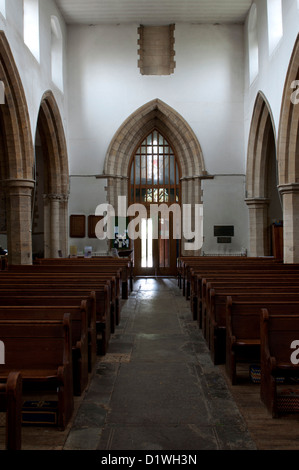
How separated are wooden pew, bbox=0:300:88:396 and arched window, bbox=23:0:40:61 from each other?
884cm

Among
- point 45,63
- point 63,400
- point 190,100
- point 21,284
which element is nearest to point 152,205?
point 190,100

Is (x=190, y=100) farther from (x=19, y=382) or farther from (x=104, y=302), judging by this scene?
(x=19, y=382)

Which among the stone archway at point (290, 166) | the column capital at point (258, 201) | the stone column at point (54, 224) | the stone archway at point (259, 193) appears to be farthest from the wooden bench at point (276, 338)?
the column capital at point (258, 201)

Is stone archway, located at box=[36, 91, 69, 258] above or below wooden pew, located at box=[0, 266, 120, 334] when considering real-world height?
above

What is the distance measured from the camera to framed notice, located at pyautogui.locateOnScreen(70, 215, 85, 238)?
539 inches

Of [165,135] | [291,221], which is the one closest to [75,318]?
[291,221]

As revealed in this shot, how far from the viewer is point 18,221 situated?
931cm

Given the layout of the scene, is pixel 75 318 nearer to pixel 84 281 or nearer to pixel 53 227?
pixel 84 281

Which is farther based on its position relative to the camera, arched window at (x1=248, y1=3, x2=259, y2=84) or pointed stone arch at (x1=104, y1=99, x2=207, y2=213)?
pointed stone arch at (x1=104, y1=99, x2=207, y2=213)

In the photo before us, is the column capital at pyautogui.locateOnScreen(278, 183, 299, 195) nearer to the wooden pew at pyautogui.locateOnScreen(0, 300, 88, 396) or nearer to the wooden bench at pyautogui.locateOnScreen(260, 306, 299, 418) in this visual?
the wooden bench at pyautogui.locateOnScreen(260, 306, 299, 418)

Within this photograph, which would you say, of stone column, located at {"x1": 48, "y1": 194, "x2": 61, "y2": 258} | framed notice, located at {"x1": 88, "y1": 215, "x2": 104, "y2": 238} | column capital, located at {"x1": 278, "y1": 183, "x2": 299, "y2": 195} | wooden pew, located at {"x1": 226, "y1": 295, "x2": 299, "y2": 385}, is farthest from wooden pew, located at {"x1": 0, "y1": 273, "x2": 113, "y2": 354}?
framed notice, located at {"x1": 88, "y1": 215, "x2": 104, "y2": 238}

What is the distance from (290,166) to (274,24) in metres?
3.93

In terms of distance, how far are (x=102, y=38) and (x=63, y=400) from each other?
13428mm

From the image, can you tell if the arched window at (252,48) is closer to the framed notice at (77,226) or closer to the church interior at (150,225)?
the church interior at (150,225)
